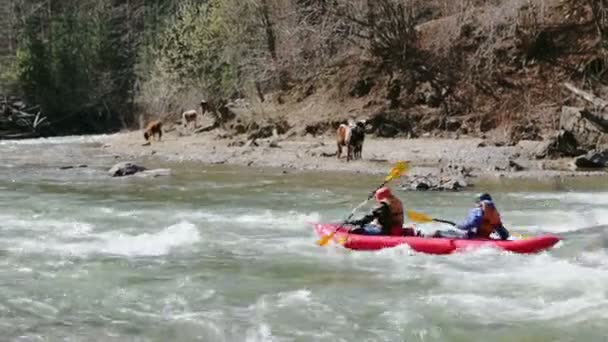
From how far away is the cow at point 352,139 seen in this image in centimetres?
1966

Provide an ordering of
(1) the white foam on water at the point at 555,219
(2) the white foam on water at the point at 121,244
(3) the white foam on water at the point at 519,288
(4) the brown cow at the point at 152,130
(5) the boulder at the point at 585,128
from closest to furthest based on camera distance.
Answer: (3) the white foam on water at the point at 519,288, (2) the white foam on water at the point at 121,244, (1) the white foam on water at the point at 555,219, (5) the boulder at the point at 585,128, (4) the brown cow at the point at 152,130

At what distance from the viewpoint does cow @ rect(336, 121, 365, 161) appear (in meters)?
19.7

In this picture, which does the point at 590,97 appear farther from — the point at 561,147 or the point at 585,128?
the point at 561,147

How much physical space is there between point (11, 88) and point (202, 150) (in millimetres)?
25890

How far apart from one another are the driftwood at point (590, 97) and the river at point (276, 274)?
4.93 meters

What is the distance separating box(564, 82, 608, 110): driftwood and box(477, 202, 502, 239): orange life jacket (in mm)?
11196

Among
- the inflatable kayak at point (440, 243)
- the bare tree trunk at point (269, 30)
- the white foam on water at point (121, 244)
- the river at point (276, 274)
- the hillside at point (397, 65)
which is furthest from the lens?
the bare tree trunk at point (269, 30)

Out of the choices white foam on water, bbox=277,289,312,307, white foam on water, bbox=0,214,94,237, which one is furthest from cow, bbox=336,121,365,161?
white foam on water, bbox=277,289,312,307

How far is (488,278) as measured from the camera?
8992 millimetres

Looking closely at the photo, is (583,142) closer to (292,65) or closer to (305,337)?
(292,65)

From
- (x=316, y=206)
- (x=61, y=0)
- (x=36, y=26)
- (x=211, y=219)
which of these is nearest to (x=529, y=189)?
(x=316, y=206)

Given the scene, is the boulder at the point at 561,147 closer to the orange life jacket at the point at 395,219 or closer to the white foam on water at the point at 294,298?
the orange life jacket at the point at 395,219

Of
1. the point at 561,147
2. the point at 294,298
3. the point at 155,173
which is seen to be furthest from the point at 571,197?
the point at 155,173

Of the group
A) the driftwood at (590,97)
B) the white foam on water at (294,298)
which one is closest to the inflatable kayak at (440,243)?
the white foam on water at (294,298)
